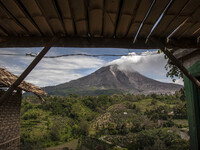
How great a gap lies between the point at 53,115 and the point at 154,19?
2229 centimetres

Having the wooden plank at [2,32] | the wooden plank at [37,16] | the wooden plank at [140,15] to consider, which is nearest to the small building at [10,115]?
the wooden plank at [2,32]

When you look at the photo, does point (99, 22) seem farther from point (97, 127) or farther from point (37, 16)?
point (97, 127)

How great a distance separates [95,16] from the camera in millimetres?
1672

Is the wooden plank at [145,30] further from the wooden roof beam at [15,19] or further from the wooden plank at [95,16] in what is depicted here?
the wooden roof beam at [15,19]

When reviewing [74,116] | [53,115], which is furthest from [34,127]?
[74,116]

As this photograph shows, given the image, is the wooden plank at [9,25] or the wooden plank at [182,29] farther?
the wooden plank at [182,29]

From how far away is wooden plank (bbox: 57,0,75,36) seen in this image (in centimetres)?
149

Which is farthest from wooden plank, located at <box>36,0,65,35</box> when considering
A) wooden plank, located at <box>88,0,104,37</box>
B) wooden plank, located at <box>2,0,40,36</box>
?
wooden plank, located at <box>88,0,104,37</box>

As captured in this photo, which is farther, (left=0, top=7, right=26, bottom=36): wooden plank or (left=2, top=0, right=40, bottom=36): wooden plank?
(left=0, top=7, right=26, bottom=36): wooden plank

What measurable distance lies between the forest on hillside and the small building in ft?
25.2

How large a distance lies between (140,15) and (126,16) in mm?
139

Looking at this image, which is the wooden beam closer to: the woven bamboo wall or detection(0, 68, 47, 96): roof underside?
detection(0, 68, 47, 96): roof underside

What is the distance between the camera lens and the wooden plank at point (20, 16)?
4.91ft

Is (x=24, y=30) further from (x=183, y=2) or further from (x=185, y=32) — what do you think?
(x=185, y=32)
